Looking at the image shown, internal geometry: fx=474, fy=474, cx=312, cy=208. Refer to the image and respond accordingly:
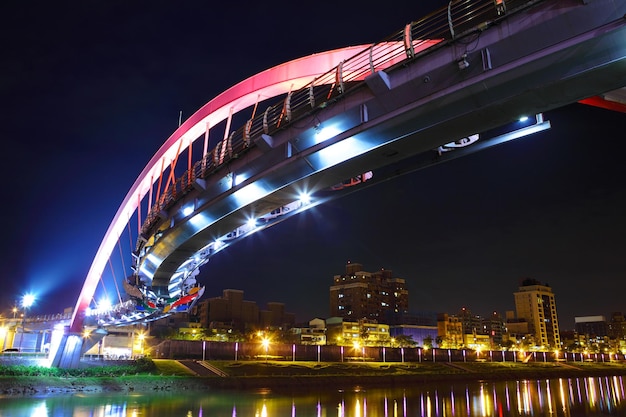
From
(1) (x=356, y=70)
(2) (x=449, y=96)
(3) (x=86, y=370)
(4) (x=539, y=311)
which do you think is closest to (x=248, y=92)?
(1) (x=356, y=70)

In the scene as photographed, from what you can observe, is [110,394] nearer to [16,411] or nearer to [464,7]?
[16,411]

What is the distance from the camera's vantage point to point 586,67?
350 inches

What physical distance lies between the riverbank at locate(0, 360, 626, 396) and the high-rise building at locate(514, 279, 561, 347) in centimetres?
10592

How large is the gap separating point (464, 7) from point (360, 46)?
15.3ft

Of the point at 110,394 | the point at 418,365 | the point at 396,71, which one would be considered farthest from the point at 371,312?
the point at 396,71

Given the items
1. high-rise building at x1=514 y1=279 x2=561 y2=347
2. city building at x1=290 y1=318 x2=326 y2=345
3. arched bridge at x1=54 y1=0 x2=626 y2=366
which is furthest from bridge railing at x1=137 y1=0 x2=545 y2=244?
high-rise building at x1=514 y1=279 x2=561 y2=347

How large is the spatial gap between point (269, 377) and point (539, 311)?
159 meters

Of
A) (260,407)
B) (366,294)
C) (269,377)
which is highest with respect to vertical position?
(366,294)

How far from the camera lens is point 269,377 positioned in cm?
4369

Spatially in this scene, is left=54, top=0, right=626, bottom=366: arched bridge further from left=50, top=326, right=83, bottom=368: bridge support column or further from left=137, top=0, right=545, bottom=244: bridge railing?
left=50, top=326, right=83, bottom=368: bridge support column

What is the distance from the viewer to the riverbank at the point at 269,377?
3203 centimetres

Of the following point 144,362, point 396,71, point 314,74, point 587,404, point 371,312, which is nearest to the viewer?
point 396,71

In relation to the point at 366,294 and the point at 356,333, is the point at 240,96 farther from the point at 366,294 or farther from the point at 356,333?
the point at 366,294

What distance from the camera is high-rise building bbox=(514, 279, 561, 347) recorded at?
171125 mm
